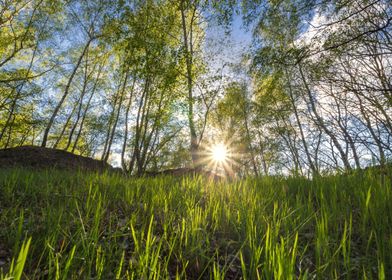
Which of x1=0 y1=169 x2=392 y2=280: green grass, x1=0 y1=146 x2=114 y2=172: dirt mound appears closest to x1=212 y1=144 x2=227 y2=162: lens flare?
x1=0 y1=146 x2=114 y2=172: dirt mound

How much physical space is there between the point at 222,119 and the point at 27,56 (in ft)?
63.4

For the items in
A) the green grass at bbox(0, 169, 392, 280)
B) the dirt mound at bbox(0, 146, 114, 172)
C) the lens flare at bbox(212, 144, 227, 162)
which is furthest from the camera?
the lens flare at bbox(212, 144, 227, 162)

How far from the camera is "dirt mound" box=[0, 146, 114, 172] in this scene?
10938 millimetres


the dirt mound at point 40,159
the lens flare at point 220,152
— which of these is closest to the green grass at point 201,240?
the dirt mound at point 40,159

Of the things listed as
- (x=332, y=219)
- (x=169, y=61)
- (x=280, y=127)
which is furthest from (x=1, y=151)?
(x=280, y=127)

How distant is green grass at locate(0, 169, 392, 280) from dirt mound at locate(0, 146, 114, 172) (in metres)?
9.00

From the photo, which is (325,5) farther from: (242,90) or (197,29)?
(242,90)

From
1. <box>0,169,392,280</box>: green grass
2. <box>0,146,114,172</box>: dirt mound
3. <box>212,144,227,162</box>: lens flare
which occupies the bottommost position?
<box>0,169,392,280</box>: green grass

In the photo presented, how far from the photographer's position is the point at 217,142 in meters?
27.5

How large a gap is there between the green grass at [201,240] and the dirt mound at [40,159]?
9.00 meters

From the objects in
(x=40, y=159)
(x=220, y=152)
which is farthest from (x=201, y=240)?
(x=220, y=152)

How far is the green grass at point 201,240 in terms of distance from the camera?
1.38 m

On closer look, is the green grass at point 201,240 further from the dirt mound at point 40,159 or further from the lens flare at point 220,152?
the lens flare at point 220,152

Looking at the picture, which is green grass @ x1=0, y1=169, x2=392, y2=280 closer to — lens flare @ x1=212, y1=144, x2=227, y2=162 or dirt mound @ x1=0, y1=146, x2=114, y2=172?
dirt mound @ x1=0, y1=146, x2=114, y2=172
